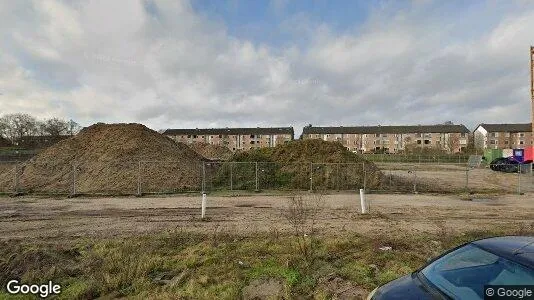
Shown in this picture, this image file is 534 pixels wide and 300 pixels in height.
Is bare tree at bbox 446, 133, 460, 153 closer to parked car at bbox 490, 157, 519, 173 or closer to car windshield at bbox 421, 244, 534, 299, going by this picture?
parked car at bbox 490, 157, 519, 173

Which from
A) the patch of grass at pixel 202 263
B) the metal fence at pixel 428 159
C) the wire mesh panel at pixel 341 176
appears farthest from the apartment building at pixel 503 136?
the patch of grass at pixel 202 263

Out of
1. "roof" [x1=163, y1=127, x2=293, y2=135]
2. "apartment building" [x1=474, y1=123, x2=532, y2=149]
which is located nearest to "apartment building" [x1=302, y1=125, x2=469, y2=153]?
"apartment building" [x1=474, y1=123, x2=532, y2=149]

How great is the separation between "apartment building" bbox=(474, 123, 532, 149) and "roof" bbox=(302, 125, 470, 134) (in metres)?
6.43

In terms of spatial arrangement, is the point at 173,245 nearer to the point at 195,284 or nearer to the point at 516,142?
the point at 195,284

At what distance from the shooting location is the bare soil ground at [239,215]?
38.6 feet

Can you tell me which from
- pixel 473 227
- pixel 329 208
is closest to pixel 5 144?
pixel 329 208

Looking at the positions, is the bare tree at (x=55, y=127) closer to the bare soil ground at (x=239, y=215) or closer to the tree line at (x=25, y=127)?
the tree line at (x=25, y=127)

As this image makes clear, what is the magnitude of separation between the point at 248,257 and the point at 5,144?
332ft

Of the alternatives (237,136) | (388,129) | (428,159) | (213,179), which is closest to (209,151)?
(213,179)

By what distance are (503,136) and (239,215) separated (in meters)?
138

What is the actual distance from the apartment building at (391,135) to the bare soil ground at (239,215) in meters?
104

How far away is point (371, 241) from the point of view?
9.77m

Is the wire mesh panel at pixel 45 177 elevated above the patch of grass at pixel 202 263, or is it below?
above

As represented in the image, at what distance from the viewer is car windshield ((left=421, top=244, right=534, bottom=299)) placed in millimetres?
3312
